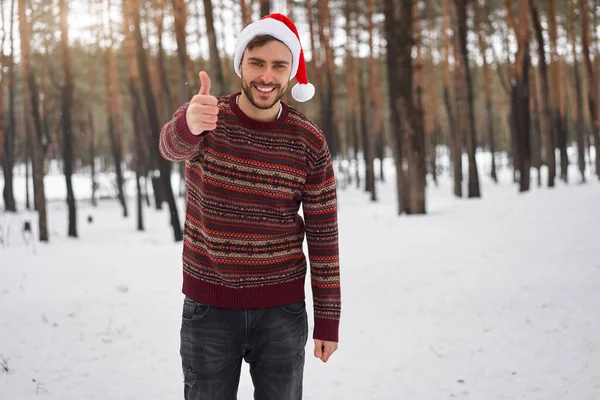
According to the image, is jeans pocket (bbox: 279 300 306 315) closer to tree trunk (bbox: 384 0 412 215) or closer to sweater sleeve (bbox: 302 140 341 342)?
sweater sleeve (bbox: 302 140 341 342)

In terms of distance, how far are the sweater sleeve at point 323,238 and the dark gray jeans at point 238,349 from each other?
101 mm

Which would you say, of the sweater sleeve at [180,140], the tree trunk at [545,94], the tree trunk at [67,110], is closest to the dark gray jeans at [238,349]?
the sweater sleeve at [180,140]

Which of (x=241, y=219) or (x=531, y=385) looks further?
(x=531, y=385)

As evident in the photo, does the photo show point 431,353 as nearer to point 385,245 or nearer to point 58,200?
point 385,245

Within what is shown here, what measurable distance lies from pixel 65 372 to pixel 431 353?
3407 millimetres

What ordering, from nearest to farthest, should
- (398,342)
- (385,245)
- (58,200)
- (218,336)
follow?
(218,336), (398,342), (385,245), (58,200)

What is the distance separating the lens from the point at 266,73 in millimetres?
1906

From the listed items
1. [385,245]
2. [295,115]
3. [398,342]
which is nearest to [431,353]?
[398,342]

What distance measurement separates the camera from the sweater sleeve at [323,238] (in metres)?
2.02

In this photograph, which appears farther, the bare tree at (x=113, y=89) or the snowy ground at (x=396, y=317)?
the bare tree at (x=113, y=89)

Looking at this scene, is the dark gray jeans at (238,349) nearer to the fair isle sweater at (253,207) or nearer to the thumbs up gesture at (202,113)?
the fair isle sweater at (253,207)

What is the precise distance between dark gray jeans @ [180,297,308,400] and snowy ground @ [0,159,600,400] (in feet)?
7.91

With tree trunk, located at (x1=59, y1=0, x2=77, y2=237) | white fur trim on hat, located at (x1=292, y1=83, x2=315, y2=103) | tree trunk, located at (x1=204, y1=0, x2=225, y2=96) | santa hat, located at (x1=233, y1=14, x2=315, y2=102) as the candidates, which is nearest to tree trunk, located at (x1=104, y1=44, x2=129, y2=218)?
tree trunk, located at (x1=59, y1=0, x2=77, y2=237)

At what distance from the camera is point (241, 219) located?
1.89 m
